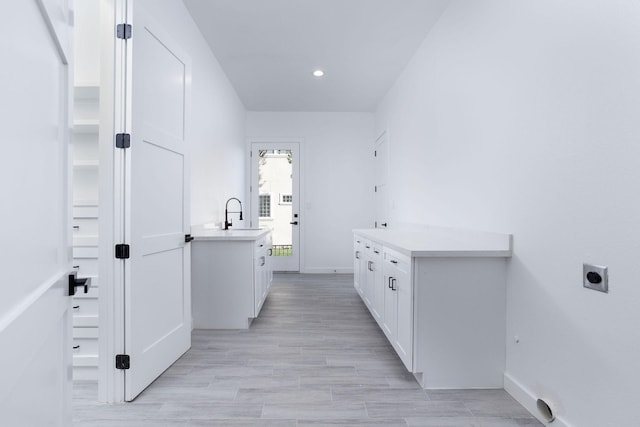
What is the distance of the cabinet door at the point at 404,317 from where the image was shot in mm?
2021

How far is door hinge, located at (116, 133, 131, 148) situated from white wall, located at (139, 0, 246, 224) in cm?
78

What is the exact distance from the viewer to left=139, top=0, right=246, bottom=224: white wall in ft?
9.32

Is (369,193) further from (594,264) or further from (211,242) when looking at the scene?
(594,264)

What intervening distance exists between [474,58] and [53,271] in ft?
8.62

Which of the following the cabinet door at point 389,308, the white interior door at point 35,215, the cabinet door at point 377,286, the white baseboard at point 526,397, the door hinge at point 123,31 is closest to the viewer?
the white interior door at point 35,215

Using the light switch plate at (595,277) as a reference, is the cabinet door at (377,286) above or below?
below

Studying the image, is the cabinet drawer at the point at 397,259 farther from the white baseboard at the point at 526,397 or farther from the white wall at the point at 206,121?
the white wall at the point at 206,121

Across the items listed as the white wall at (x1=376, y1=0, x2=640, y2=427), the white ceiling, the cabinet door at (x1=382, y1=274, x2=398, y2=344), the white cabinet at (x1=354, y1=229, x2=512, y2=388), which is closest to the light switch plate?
the white wall at (x1=376, y1=0, x2=640, y2=427)

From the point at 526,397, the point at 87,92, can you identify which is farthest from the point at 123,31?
the point at 526,397

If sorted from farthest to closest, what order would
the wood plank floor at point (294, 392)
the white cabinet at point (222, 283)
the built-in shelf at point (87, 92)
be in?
1. the white cabinet at point (222, 283)
2. the built-in shelf at point (87, 92)
3. the wood plank floor at point (294, 392)

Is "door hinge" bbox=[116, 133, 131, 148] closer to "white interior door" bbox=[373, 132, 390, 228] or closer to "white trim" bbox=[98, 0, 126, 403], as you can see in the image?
"white trim" bbox=[98, 0, 126, 403]

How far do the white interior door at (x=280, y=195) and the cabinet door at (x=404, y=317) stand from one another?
370cm

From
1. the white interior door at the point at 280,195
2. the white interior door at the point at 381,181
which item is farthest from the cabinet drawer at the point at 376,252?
the white interior door at the point at 280,195

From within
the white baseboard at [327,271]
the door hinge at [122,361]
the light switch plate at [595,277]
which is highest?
the light switch plate at [595,277]
